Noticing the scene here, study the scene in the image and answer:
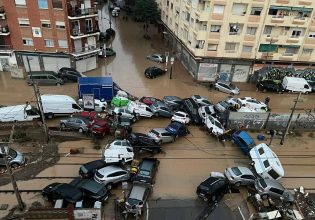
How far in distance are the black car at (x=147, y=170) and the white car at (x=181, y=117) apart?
7444mm

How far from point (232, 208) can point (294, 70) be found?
28419 millimetres

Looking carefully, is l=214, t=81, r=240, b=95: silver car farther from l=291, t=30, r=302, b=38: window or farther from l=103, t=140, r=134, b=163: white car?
l=103, t=140, r=134, b=163: white car

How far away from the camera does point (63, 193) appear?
2281 cm

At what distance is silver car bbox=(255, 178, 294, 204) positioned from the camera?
82.6 feet

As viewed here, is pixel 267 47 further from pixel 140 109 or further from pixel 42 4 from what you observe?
pixel 42 4

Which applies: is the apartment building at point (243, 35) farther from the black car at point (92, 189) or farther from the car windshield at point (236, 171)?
the black car at point (92, 189)

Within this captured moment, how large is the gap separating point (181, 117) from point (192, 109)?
2.06m

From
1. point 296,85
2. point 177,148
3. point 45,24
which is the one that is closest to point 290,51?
point 296,85

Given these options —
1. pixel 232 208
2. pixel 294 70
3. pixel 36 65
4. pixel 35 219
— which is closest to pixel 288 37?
pixel 294 70

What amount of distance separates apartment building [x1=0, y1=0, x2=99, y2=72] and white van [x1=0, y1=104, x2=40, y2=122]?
1071 cm

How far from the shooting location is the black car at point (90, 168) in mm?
25233

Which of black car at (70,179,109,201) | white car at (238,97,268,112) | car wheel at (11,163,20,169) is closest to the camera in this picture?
black car at (70,179,109,201)

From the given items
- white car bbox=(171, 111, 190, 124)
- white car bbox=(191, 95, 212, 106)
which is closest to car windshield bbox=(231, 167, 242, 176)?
white car bbox=(171, 111, 190, 124)

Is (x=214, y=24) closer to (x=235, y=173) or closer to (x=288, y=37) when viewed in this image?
(x=288, y=37)
